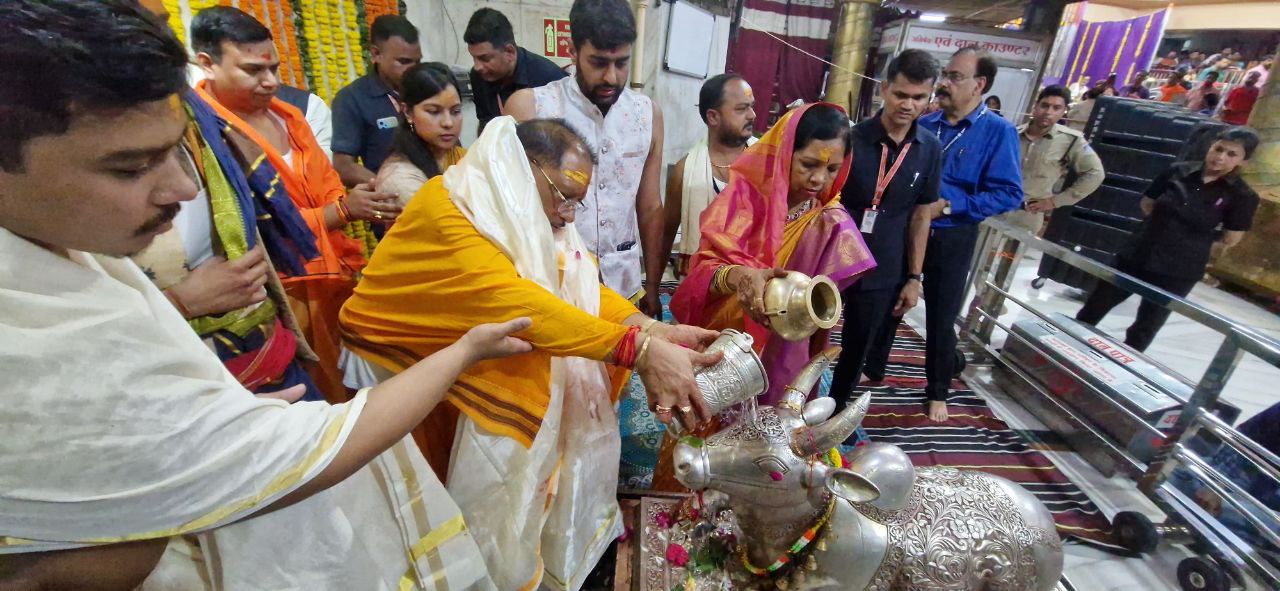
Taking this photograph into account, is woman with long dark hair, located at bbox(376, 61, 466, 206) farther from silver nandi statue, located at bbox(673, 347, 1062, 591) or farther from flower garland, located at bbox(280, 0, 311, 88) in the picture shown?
flower garland, located at bbox(280, 0, 311, 88)

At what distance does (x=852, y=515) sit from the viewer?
59.6 inches

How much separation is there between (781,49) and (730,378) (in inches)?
337

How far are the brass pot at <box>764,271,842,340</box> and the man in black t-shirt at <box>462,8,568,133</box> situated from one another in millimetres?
2176

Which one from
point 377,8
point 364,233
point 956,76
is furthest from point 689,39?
point 364,233

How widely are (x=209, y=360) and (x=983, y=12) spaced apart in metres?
12.3

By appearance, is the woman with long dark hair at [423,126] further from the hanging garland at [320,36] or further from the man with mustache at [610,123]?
the hanging garland at [320,36]

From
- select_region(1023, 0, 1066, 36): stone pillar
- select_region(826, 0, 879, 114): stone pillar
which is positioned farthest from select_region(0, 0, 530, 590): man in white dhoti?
select_region(1023, 0, 1066, 36): stone pillar

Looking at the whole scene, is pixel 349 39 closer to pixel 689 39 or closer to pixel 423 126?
pixel 423 126

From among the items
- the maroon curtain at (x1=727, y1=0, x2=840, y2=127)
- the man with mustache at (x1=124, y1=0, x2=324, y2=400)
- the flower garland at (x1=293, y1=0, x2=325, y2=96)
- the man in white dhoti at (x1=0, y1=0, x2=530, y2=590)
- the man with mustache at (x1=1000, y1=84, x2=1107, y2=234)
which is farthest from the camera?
the maroon curtain at (x1=727, y1=0, x2=840, y2=127)

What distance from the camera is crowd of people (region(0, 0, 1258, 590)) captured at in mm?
687

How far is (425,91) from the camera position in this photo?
224 cm

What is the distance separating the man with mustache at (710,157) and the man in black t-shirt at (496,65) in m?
1.03

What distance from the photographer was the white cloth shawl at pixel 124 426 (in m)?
0.65

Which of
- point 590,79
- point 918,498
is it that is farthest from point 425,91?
point 918,498
